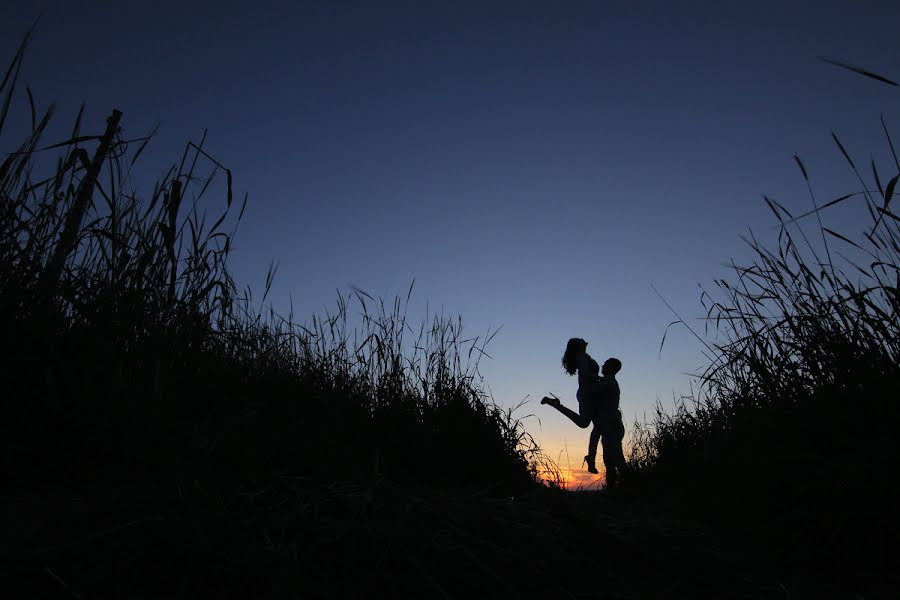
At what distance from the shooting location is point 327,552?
3.20ft

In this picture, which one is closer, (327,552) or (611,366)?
(327,552)

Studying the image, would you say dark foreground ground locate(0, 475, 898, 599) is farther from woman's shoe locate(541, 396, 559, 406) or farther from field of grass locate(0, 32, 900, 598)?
woman's shoe locate(541, 396, 559, 406)

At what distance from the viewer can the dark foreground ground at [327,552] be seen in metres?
0.84

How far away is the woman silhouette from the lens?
19.5 ft

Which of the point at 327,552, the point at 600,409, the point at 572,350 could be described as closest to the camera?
the point at 327,552

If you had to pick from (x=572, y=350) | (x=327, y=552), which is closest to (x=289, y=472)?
(x=327, y=552)

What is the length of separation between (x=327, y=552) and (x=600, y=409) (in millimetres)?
5654

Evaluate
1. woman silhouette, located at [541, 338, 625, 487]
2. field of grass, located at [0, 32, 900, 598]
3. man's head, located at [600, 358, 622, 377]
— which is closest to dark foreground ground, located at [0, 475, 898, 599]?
field of grass, located at [0, 32, 900, 598]

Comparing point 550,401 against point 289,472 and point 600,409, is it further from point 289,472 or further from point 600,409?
point 289,472

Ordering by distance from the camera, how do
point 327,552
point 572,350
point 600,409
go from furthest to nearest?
point 572,350 → point 600,409 → point 327,552

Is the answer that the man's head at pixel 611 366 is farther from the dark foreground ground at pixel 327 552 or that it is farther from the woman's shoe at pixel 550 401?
the dark foreground ground at pixel 327 552

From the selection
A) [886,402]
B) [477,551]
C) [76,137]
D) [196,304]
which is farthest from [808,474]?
[76,137]

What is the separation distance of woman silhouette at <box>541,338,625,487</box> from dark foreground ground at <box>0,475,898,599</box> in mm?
4407

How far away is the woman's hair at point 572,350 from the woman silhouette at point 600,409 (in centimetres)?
2
